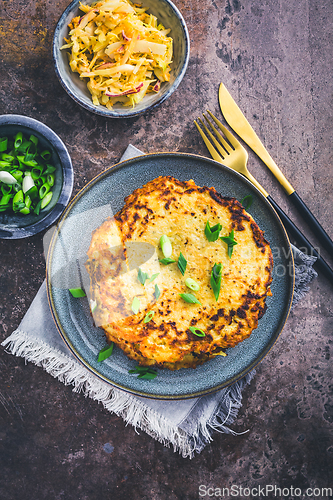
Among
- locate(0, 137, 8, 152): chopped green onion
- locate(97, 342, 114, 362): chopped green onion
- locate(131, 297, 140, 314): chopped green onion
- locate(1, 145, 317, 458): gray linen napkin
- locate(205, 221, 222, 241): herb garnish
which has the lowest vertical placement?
locate(1, 145, 317, 458): gray linen napkin

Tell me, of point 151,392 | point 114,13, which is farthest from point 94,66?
point 151,392

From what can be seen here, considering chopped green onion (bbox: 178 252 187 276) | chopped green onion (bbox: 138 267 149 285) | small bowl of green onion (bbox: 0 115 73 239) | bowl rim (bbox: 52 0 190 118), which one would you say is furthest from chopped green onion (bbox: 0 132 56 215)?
chopped green onion (bbox: 178 252 187 276)

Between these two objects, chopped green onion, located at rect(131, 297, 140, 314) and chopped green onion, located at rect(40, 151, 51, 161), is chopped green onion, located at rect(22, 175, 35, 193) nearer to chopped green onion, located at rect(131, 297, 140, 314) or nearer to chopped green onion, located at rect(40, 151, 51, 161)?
chopped green onion, located at rect(40, 151, 51, 161)

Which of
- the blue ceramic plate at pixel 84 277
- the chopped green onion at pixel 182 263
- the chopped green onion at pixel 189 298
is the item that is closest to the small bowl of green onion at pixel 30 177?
the blue ceramic plate at pixel 84 277

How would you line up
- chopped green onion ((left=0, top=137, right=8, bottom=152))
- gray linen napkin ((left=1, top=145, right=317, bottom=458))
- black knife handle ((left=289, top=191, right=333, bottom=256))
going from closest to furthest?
1. chopped green onion ((left=0, top=137, right=8, bottom=152))
2. gray linen napkin ((left=1, top=145, right=317, bottom=458))
3. black knife handle ((left=289, top=191, right=333, bottom=256))

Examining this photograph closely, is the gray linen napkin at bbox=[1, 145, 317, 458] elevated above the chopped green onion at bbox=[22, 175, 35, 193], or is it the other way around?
the chopped green onion at bbox=[22, 175, 35, 193]

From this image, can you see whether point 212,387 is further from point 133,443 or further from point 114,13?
point 114,13

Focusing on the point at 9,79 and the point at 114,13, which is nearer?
the point at 114,13

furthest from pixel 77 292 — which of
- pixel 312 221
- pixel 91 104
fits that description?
pixel 312 221
